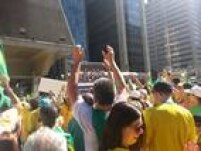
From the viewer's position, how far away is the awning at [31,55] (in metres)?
34.9

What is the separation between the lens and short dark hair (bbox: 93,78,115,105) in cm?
458

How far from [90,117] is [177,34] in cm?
11529

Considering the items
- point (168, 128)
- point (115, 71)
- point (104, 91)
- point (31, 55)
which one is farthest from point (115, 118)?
point (31, 55)

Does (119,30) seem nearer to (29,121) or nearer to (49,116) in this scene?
(29,121)

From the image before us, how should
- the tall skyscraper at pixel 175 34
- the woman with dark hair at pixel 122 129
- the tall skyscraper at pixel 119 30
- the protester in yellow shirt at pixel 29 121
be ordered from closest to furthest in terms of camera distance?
1. the woman with dark hair at pixel 122 129
2. the protester in yellow shirt at pixel 29 121
3. the tall skyscraper at pixel 119 30
4. the tall skyscraper at pixel 175 34

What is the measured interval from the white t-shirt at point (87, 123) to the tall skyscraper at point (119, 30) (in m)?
73.7

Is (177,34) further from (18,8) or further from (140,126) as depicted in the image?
(140,126)

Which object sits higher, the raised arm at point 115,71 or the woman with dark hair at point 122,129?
the raised arm at point 115,71

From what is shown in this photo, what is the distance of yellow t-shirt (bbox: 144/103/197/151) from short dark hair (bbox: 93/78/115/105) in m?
0.86

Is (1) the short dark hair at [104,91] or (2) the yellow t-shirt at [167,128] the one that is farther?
(2) the yellow t-shirt at [167,128]

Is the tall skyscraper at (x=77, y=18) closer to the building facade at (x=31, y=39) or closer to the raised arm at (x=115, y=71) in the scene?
the building facade at (x=31, y=39)

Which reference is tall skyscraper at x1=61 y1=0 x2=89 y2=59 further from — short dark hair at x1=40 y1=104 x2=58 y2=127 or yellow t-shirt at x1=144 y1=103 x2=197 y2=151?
yellow t-shirt at x1=144 y1=103 x2=197 y2=151

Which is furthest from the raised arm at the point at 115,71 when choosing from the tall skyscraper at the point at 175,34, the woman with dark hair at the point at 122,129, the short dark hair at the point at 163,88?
the tall skyscraper at the point at 175,34

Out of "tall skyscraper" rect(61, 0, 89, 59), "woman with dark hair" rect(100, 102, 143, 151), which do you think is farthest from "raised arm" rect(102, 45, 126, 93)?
"tall skyscraper" rect(61, 0, 89, 59)
